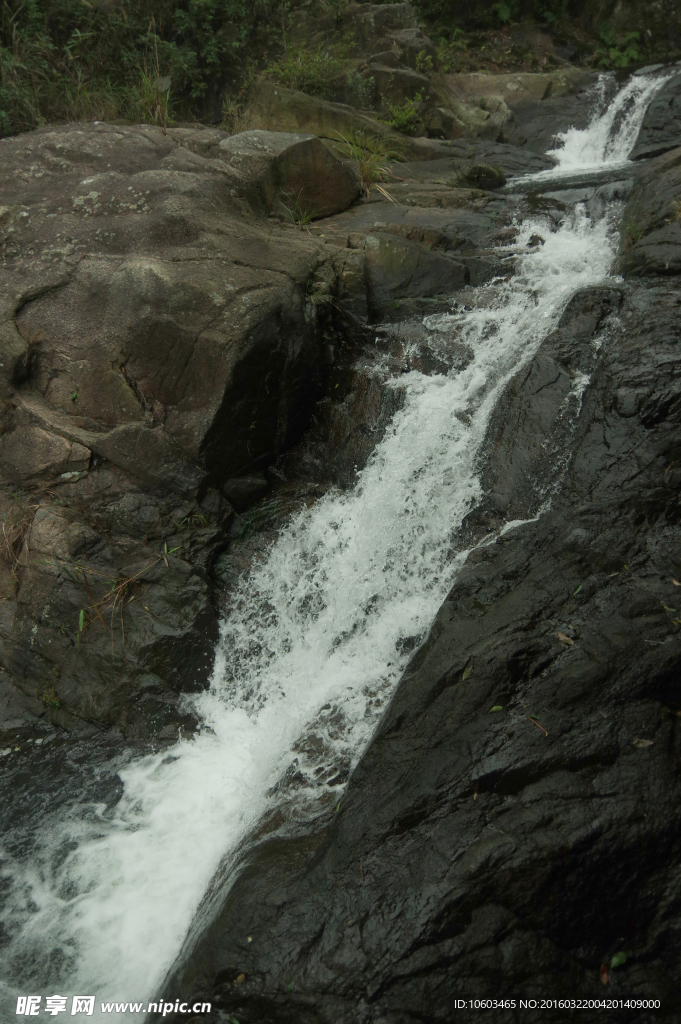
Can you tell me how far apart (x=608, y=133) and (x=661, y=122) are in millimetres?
741

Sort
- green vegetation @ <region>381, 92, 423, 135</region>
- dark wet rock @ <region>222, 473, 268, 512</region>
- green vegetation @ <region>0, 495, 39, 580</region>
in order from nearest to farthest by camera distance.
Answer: green vegetation @ <region>0, 495, 39, 580</region> < dark wet rock @ <region>222, 473, 268, 512</region> < green vegetation @ <region>381, 92, 423, 135</region>

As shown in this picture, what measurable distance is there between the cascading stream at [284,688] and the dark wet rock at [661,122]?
4323 millimetres

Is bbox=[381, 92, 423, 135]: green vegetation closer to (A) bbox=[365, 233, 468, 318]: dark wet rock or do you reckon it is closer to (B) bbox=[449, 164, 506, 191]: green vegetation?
(B) bbox=[449, 164, 506, 191]: green vegetation

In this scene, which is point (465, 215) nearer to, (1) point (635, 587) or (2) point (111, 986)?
(1) point (635, 587)

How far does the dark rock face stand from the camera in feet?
8.23

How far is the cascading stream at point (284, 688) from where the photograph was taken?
3.35m

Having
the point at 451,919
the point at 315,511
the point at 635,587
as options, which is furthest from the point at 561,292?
the point at 451,919

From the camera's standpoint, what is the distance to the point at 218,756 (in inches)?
161

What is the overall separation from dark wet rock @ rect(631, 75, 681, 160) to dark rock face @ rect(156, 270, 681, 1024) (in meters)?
6.65

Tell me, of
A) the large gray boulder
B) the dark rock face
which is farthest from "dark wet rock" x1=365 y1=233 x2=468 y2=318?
the dark rock face

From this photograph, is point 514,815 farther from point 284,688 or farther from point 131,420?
point 131,420

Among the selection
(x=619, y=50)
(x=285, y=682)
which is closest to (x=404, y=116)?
(x=619, y=50)

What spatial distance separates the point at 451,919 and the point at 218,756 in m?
1.93

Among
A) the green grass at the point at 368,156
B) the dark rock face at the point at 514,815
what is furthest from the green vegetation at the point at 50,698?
the green grass at the point at 368,156
